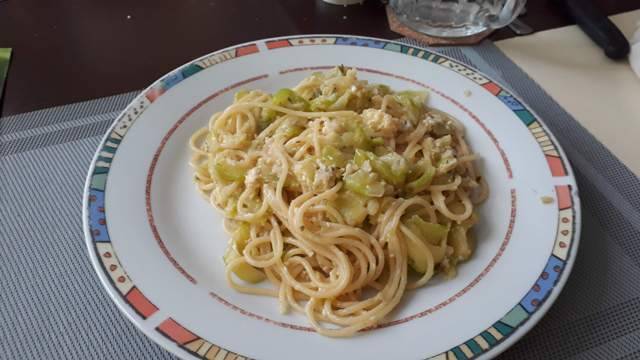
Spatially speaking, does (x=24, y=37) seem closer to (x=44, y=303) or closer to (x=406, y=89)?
(x=44, y=303)

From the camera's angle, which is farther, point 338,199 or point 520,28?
point 520,28

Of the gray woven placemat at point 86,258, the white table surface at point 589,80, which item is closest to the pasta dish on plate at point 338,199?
the gray woven placemat at point 86,258

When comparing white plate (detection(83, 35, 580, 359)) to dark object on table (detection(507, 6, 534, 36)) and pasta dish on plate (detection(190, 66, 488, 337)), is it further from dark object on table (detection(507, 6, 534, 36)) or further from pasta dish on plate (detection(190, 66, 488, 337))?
dark object on table (detection(507, 6, 534, 36))

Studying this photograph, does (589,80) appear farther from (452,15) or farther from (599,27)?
(452,15)

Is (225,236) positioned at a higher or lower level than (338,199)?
lower

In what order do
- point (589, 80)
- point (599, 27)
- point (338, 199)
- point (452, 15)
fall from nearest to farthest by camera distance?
point (338, 199) < point (589, 80) < point (599, 27) < point (452, 15)

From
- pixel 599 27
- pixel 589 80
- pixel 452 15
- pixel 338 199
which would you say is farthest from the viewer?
pixel 452 15

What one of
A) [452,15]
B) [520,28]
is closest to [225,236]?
[452,15]
